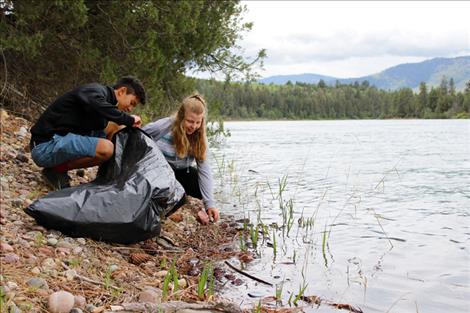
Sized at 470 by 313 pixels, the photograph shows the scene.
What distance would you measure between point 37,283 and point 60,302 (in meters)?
0.29

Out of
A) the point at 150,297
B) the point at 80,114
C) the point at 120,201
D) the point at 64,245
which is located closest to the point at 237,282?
the point at 120,201

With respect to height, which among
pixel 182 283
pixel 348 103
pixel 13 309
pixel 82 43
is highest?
pixel 82 43

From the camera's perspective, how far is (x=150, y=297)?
3.09m

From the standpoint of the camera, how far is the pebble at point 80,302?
2850 mm

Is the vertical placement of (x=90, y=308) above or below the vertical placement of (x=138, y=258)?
above

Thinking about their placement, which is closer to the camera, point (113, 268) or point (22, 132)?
point (113, 268)

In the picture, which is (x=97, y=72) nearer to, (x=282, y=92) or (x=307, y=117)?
(x=307, y=117)

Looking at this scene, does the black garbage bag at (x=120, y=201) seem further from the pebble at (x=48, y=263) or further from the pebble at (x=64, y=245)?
the pebble at (x=48, y=263)

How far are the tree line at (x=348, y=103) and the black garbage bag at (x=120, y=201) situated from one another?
6894 cm

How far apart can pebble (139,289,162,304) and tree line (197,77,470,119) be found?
70.4 m

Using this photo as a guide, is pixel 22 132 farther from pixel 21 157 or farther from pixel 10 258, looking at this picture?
pixel 10 258

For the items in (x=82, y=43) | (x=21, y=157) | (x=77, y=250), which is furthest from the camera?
(x=82, y=43)

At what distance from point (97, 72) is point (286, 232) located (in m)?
4.78

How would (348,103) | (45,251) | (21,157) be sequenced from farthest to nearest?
(348,103)
(21,157)
(45,251)
